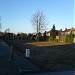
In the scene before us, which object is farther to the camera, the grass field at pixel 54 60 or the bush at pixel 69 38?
the bush at pixel 69 38

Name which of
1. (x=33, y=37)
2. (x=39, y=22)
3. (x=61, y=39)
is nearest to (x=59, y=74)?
(x=61, y=39)

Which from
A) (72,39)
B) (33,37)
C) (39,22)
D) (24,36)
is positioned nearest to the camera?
(72,39)

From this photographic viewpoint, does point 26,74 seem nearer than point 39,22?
Yes

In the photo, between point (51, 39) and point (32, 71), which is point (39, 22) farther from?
point (32, 71)

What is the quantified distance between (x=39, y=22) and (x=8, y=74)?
6514cm

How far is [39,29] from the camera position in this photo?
78.0m

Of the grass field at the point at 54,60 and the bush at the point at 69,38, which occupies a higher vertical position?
the bush at the point at 69,38

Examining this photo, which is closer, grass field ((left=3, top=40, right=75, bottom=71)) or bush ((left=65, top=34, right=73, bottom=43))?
grass field ((left=3, top=40, right=75, bottom=71))

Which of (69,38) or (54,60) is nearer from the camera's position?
(54,60)

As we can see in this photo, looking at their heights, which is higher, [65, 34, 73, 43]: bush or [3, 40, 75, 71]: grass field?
[65, 34, 73, 43]: bush

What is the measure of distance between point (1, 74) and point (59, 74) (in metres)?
2.76

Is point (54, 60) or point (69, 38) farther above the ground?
point (69, 38)

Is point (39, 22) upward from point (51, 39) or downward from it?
upward

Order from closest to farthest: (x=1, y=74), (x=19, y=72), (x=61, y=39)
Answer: (x=1, y=74), (x=19, y=72), (x=61, y=39)
